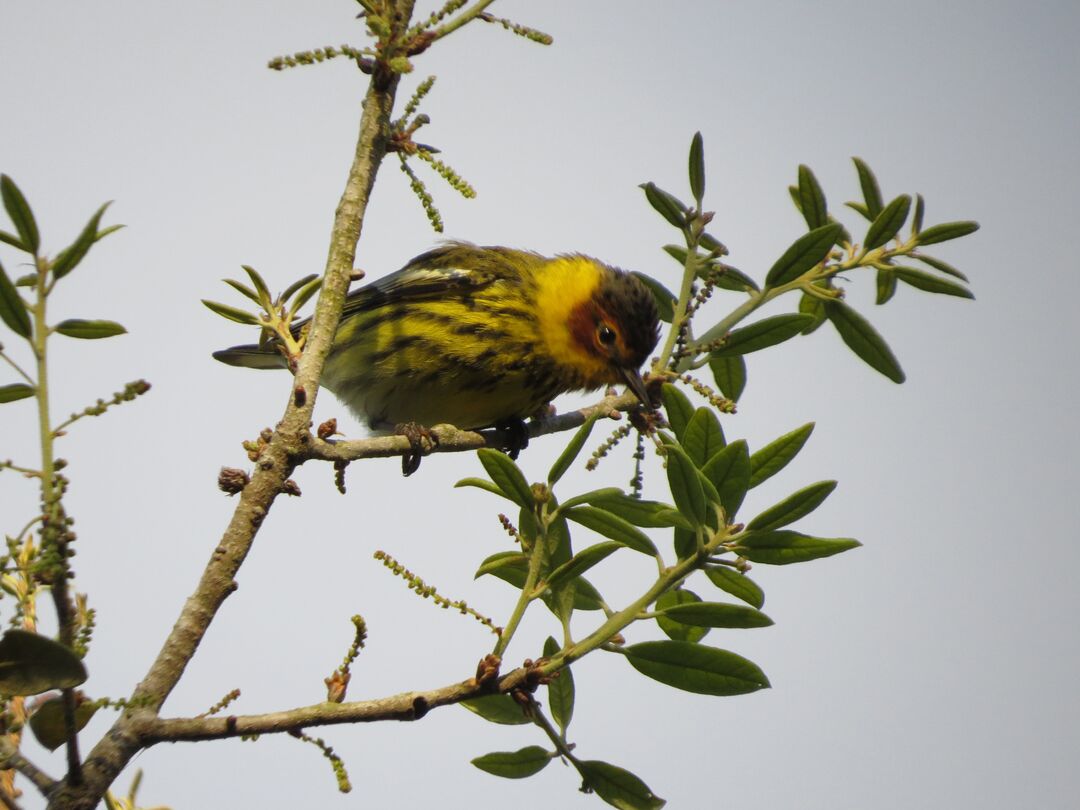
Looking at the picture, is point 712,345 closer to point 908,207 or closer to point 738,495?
point 908,207

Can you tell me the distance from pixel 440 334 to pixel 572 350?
2.01ft

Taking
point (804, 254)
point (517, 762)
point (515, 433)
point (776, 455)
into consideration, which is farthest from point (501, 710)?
point (515, 433)

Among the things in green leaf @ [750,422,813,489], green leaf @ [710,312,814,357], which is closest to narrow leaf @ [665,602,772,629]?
green leaf @ [750,422,813,489]

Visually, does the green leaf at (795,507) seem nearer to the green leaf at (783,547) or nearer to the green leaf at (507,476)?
the green leaf at (783,547)

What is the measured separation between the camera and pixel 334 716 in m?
1.76

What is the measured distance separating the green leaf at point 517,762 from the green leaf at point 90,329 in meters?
1.05

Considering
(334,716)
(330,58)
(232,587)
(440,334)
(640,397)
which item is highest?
(440,334)

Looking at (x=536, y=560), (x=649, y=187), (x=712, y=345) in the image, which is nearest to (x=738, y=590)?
(x=536, y=560)

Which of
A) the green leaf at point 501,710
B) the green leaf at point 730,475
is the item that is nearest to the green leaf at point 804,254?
the green leaf at point 730,475

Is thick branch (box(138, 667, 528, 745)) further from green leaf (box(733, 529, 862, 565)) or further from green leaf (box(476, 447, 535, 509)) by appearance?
green leaf (box(733, 529, 862, 565))

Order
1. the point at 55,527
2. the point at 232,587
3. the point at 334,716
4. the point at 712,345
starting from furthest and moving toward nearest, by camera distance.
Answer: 1. the point at 712,345
2. the point at 232,587
3. the point at 334,716
4. the point at 55,527

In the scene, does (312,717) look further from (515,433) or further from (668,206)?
(515,433)

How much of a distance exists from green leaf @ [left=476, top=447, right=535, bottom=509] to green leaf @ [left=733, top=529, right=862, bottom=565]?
405mm

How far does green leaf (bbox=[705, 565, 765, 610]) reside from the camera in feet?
6.86
